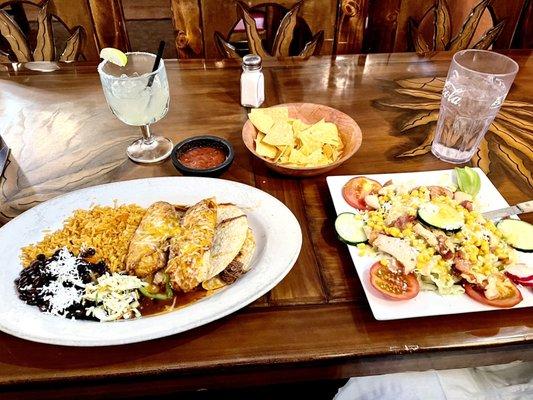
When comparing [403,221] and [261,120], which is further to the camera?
[261,120]

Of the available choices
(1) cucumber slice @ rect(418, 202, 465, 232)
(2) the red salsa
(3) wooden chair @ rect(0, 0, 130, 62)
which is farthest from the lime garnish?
(3) wooden chair @ rect(0, 0, 130, 62)

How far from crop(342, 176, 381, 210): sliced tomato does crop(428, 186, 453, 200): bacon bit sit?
165mm

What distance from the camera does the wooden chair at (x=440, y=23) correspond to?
252 cm

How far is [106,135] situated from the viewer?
179 cm

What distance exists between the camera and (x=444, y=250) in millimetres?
1183

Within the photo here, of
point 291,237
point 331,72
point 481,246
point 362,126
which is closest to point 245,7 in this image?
point 331,72

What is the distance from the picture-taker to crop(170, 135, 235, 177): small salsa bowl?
1.49 metres

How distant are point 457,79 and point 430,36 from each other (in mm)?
1446

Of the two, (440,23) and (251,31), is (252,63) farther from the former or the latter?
(440,23)

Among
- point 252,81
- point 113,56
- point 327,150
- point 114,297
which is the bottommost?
point 114,297

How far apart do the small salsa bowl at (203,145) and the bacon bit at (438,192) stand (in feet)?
2.24

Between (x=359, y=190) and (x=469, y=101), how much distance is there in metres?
0.60

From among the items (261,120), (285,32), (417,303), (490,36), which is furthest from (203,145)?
(490,36)

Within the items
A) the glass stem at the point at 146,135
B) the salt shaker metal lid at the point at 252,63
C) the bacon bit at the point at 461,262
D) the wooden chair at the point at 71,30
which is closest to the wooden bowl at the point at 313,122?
the salt shaker metal lid at the point at 252,63
